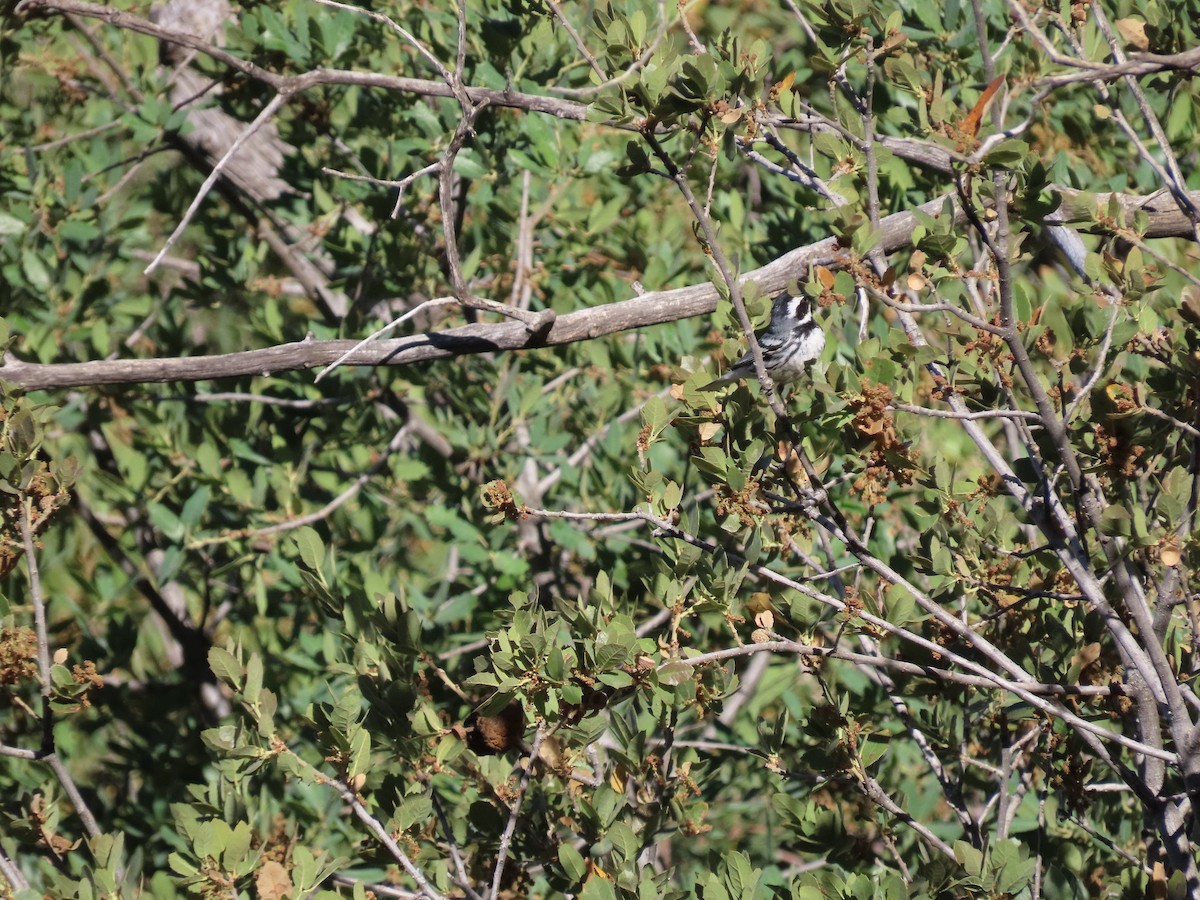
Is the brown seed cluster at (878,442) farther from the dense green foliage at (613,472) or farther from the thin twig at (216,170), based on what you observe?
the thin twig at (216,170)

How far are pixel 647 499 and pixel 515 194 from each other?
234 centimetres

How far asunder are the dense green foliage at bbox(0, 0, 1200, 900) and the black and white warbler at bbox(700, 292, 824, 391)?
9.6 inches

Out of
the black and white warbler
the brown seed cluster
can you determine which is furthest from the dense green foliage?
the black and white warbler

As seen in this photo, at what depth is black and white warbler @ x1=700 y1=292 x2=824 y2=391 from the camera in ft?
13.4

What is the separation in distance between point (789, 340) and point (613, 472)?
2.88 ft

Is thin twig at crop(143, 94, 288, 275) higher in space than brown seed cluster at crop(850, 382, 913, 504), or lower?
higher

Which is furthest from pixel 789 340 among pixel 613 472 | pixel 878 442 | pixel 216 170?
pixel 216 170

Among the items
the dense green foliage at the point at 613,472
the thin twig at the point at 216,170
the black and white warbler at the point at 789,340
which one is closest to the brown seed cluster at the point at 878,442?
the dense green foliage at the point at 613,472

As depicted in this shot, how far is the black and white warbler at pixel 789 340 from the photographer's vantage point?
13.4 ft

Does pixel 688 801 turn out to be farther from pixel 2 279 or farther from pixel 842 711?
pixel 2 279

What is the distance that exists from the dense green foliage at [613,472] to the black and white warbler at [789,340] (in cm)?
24

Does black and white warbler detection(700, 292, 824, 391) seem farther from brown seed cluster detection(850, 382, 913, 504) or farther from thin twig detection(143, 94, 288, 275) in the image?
thin twig detection(143, 94, 288, 275)

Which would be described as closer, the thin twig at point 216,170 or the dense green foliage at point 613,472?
the dense green foliage at point 613,472

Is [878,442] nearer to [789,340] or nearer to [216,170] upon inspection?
[216,170]
